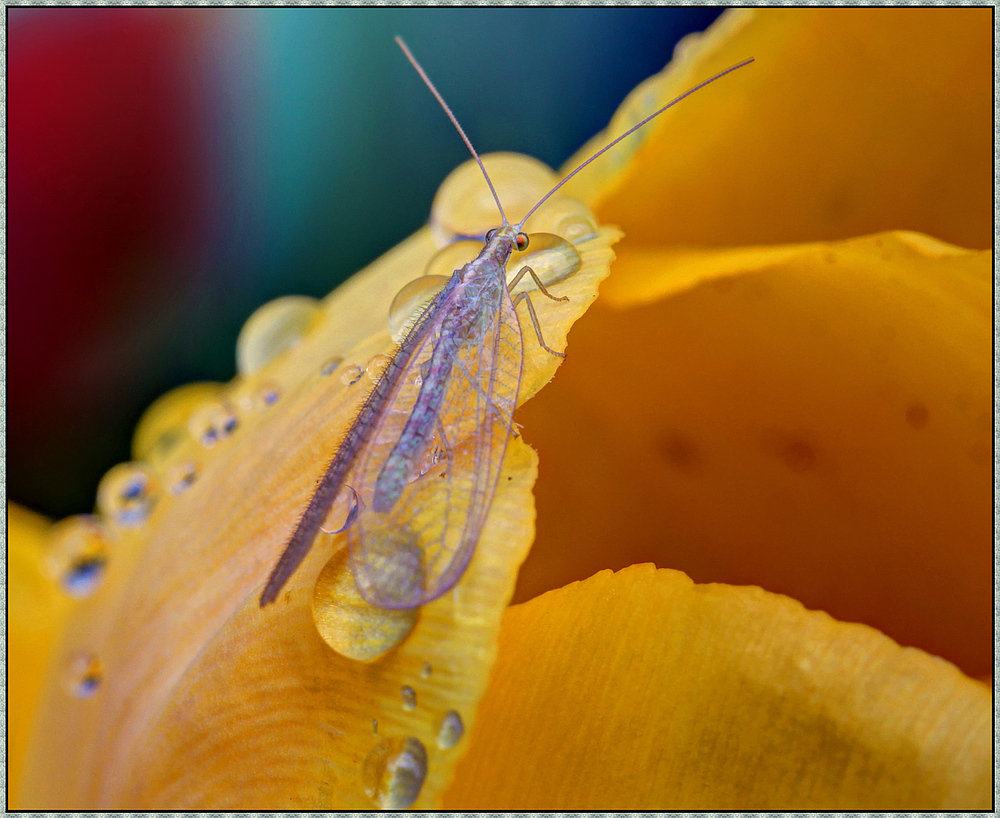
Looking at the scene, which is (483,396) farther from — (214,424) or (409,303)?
(214,424)

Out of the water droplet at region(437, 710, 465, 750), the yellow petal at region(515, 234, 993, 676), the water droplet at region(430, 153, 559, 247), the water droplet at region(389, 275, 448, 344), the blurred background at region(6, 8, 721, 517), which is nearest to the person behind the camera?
→ the water droplet at region(437, 710, 465, 750)


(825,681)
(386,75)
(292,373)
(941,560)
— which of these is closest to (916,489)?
(941,560)

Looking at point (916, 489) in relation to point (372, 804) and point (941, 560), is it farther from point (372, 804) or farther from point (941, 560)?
point (372, 804)

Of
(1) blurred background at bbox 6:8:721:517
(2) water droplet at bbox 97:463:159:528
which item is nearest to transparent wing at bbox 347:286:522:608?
(2) water droplet at bbox 97:463:159:528

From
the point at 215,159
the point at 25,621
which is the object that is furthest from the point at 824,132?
the point at 25,621

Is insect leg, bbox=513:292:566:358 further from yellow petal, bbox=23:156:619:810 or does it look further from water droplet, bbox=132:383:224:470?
water droplet, bbox=132:383:224:470

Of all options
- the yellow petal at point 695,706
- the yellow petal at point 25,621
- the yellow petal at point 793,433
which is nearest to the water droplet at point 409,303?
the yellow petal at point 793,433
